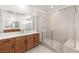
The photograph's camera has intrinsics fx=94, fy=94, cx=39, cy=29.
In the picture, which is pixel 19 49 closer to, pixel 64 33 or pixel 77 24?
pixel 64 33

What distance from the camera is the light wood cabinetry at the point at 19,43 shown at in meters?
2.44

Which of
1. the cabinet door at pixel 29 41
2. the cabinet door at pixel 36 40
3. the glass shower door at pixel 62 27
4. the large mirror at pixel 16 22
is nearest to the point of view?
the large mirror at pixel 16 22

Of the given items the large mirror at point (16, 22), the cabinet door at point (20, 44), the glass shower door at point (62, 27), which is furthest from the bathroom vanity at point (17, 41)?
the glass shower door at point (62, 27)

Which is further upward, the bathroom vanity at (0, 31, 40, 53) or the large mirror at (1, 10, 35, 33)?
the large mirror at (1, 10, 35, 33)

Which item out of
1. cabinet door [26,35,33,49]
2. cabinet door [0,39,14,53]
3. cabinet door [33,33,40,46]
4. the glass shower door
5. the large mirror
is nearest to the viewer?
cabinet door [0,39,14,53]

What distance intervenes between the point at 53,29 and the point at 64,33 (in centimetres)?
47

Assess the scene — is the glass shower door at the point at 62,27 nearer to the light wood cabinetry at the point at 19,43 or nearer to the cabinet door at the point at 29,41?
the light wood cabinetry at the point at 19,43

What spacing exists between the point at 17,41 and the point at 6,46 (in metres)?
0.42

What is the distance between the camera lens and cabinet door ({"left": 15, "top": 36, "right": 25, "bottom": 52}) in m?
2.81

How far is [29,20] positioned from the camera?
3490 millimetres

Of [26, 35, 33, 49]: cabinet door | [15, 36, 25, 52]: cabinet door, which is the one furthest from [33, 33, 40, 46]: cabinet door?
[15, 36, 25, 52]: cabinet door

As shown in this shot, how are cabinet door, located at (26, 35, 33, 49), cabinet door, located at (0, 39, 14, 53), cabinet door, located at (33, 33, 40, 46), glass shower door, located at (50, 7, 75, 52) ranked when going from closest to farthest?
1. cabinet door, located at (0, 39, 14, 53)
2. glass shower door, located at (50, 7, 75, 52)
3. cabinet door, located at (26, 35, 33, 49)
4. cabinet door, located at (33, 33, 40, 46)

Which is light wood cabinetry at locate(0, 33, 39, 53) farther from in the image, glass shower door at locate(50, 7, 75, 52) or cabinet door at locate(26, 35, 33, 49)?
glass shower door at locate(50, 7, 75, 52)

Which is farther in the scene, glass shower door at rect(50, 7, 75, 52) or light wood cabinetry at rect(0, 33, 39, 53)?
glass shower door at rect(50, 7, 75, 52)
